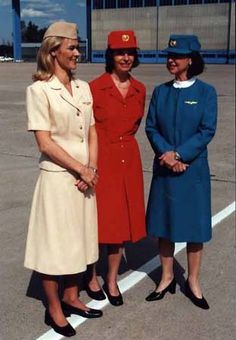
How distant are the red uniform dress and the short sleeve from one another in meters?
0.56

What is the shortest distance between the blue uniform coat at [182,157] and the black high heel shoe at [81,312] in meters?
0.69

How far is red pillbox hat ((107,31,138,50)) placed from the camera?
3613 millimetres

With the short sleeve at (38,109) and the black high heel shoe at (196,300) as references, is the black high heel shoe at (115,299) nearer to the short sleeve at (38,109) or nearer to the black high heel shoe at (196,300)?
the black high heel shoe at (196,300)

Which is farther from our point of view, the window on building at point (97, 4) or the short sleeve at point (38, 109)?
the window on building at point (97, 4)

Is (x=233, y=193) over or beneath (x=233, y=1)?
beneath

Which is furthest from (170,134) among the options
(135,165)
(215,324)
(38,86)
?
(215,324)

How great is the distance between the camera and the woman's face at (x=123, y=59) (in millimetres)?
3652

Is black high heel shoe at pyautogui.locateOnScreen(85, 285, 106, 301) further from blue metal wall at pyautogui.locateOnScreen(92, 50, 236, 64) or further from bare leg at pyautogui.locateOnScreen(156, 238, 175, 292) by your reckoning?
blue metal wall at pyautogui.locateOnScreen(92, 50, 236, 64)

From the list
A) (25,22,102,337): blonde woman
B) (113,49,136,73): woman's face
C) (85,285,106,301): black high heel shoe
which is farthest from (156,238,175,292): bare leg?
(113,49,136,73): woman's face

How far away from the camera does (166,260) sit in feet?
13.6

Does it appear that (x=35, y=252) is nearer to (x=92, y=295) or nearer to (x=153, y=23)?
(x=92, y=295)

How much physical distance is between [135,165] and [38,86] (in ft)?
3.25

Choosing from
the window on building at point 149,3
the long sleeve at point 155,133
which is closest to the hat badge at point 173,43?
the long sleeve at point 155,133

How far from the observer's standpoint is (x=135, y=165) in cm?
387
